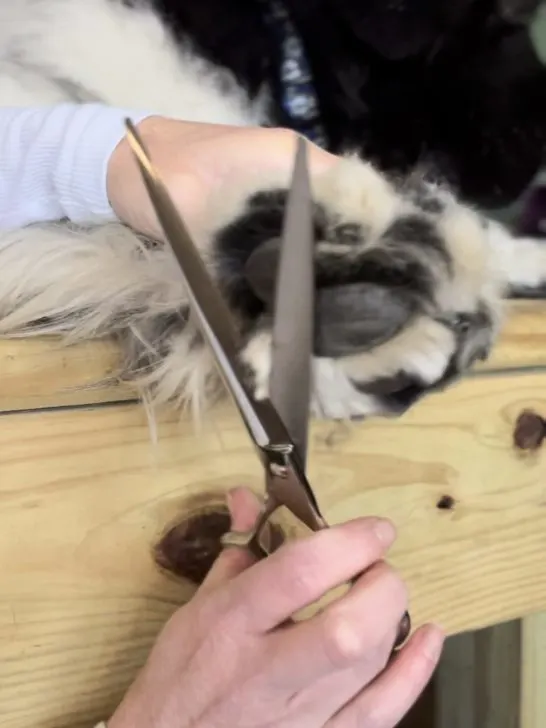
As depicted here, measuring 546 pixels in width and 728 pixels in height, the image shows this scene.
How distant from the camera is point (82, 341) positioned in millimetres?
438

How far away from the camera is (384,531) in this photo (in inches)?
17.0

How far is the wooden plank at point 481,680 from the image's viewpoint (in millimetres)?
922

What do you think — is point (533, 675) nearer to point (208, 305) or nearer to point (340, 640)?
point (340, 640)

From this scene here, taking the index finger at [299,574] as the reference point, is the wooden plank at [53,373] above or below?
above

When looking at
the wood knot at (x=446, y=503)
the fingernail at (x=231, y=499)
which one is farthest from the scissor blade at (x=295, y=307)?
the wood knot at (x=446, y=503)

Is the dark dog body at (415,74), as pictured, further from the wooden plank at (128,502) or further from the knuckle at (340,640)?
the knuckle at (340,640)

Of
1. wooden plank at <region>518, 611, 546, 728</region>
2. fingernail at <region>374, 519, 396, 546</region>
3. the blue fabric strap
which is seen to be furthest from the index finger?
wooden plank at <region>518, 611, 546, 728</region>

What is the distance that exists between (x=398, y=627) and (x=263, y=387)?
15cm

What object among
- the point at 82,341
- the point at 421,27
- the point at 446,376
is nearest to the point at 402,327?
the point at 446,376

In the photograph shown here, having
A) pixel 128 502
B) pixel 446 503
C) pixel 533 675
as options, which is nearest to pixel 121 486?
pixel 128 502

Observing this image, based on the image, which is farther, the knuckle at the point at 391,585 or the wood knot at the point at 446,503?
the wood knot at the point at 446,503

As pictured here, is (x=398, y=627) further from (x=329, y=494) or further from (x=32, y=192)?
(x=32, y=192)

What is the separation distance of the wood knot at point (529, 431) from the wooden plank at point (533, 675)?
1.13 ft

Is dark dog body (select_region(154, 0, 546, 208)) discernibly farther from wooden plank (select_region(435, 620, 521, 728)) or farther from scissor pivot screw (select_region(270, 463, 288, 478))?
wooden plank (select_region(435, 620, 521, 728))
